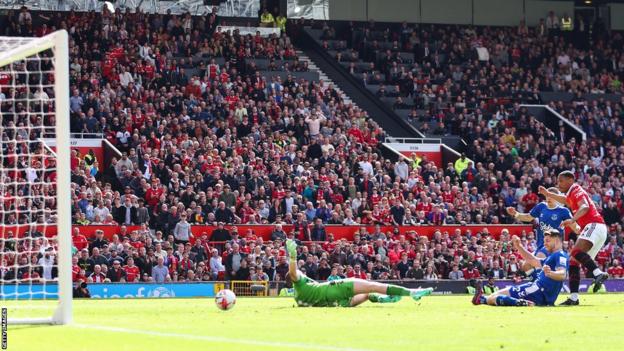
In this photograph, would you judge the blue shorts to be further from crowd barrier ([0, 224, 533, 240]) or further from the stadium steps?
the stadium steps

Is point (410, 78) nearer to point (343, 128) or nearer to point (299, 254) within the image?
point (343, 128)

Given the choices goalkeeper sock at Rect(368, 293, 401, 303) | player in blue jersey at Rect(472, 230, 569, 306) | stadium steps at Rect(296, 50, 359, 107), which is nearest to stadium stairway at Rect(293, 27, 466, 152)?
stadium steps at Rect(296, 50, 359, 107)

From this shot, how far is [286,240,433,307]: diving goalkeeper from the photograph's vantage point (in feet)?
61.3

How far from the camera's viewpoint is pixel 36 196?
23422 mm

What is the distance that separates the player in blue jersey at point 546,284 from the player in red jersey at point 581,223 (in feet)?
5.47

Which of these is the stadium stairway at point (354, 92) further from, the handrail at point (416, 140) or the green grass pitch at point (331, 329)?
the green grass pitch at point (331, 329)

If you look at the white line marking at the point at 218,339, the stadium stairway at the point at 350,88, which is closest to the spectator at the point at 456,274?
the stadium stairway at the point at 350,88

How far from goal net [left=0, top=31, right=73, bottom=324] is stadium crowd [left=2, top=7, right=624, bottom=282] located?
607mm

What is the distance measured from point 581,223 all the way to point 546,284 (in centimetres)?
324

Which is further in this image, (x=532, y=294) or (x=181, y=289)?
(x=181, y=289)

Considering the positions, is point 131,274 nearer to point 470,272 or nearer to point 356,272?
point 356,272

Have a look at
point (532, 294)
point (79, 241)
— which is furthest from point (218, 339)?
point (79, 241)

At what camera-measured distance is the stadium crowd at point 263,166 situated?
3228 centimetres

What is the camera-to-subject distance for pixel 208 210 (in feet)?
111
